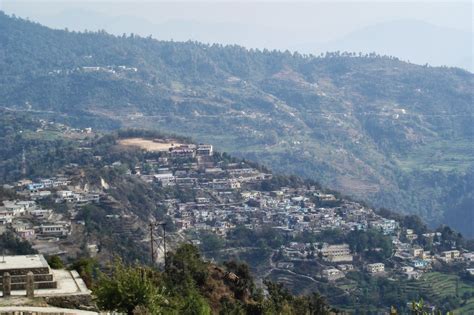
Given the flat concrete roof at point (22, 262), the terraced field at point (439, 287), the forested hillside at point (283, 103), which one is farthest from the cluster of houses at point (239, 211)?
the forested hillside at point (283, 103)

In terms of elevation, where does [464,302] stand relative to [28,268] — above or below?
below

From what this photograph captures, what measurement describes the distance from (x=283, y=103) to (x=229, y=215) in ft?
263

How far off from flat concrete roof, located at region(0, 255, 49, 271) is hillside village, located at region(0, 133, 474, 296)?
2132 centimetres

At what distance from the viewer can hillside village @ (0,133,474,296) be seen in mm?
51219

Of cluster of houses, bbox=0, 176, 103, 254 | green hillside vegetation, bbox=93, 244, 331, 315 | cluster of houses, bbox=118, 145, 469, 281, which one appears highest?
green hillside vegetation, bbox=93, 244, 331, 315

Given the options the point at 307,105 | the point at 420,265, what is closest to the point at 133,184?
the point at 420,265

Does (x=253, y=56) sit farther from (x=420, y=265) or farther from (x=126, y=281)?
(x=126, y=281)

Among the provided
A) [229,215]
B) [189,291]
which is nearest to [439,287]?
[229,215]

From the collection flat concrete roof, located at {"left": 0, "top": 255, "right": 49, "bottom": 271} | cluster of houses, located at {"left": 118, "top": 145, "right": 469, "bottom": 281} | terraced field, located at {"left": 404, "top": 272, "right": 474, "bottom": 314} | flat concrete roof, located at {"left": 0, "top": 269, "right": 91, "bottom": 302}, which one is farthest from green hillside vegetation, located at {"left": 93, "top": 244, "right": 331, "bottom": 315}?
cluster of houses, located at {"left": 118, "top": 145, "right": 469, "bottom": 281}

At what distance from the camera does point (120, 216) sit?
56.2 metres

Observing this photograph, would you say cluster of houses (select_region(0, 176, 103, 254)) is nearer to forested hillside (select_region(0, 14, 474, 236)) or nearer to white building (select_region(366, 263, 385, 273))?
white building (select_region(366, 263, 385, 273))

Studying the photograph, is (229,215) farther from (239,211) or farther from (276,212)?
(276,212)

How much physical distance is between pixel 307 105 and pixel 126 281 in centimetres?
12582

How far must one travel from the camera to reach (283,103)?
14375 cm
